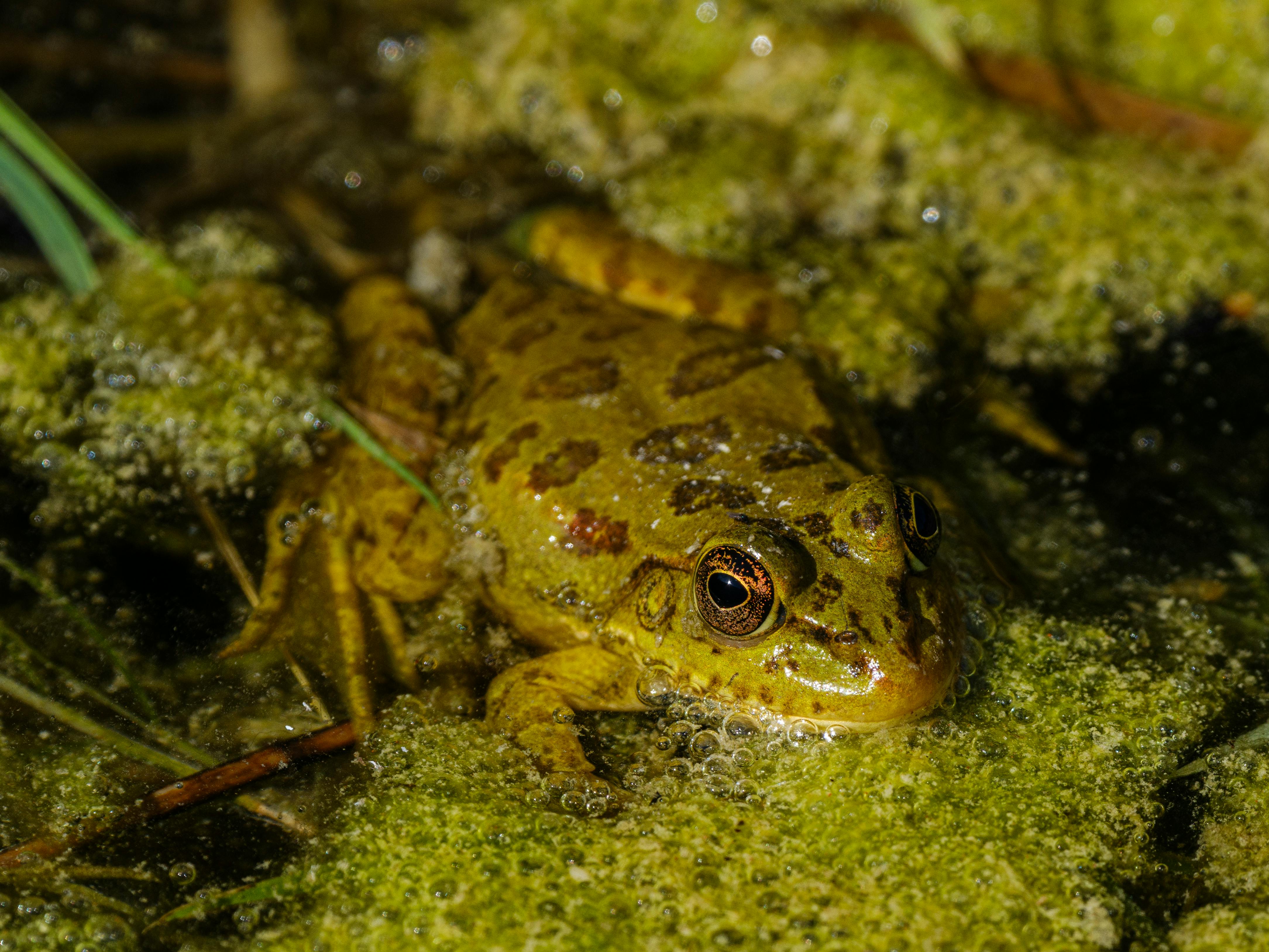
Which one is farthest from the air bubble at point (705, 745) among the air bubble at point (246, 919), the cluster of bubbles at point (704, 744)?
the air bubble at point (246, 919)

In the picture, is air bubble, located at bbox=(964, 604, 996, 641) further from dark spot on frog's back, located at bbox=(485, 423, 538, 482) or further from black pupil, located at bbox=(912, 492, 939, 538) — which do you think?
dark spot on frog's back, located at bbox=(485, 423, 538, 482)

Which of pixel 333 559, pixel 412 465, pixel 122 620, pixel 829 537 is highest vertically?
pixel 829 537

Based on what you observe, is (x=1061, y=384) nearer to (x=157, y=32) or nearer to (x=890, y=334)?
(x=890, y=334)

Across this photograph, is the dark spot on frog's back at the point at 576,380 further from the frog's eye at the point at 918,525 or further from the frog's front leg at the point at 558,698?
the frog's eye at the point at 918,525

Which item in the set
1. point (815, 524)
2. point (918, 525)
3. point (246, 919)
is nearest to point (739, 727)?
point (815, 524)

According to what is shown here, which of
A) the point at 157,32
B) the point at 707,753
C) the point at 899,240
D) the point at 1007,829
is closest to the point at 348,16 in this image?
the point at 157,32

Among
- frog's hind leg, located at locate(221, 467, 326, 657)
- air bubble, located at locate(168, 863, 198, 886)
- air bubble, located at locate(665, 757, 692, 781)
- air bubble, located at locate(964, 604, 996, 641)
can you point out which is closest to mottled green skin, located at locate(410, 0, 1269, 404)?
air bubble, located at locate(964, 604, 996, 641)
